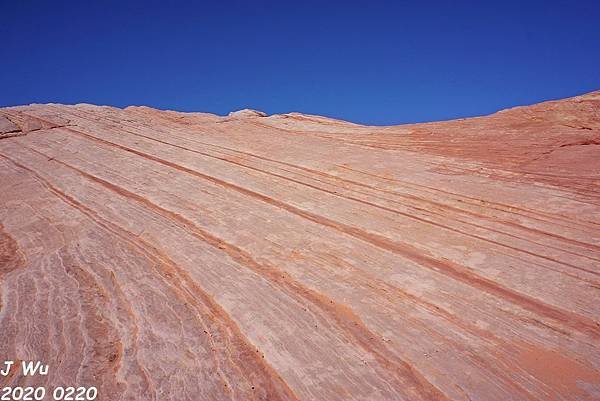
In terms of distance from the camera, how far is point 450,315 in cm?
356

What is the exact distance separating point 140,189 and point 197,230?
6.98ft

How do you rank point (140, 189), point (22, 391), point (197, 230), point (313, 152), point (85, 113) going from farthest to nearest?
point (85, 113), point (313, 152), point (140, 189), point (197, 230), point (22, 391)

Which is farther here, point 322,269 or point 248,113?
point 248,113

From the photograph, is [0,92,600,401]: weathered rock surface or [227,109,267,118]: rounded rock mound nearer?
[0,92,600,401]: weathered rock surface

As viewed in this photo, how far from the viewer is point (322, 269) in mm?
4418

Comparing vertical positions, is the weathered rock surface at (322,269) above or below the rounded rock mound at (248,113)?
below

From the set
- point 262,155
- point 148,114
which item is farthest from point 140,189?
point 148,114

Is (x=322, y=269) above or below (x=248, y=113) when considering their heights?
below

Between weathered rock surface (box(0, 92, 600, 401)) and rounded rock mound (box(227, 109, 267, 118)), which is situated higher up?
rounded rock mound (box(227, 109, 267, 118))

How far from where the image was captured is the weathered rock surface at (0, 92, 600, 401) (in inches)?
116

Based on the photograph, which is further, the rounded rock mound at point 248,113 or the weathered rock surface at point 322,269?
the rounded rock mound at point 248,113

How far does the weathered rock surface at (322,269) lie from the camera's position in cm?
295

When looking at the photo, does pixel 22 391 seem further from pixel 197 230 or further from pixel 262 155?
pixel 262 155

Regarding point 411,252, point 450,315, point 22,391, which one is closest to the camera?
point 22,391
